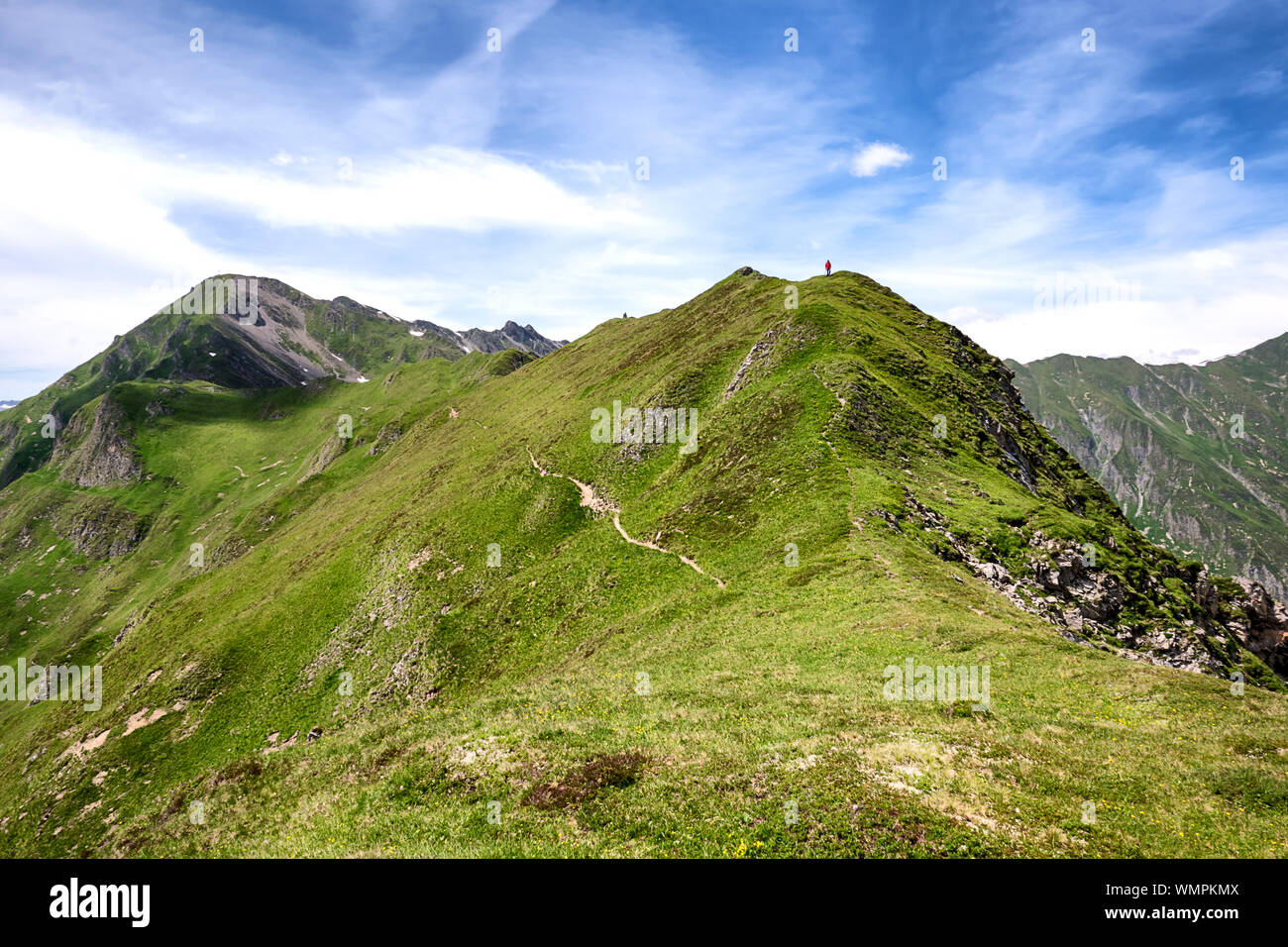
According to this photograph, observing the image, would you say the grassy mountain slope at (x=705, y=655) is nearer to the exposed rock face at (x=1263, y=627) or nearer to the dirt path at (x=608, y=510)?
the dirt path at (x=608, y=510)

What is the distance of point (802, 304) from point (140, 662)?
345 ft

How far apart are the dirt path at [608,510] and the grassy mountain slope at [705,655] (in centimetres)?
43

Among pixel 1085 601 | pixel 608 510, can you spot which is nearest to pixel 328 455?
pixel 608 510

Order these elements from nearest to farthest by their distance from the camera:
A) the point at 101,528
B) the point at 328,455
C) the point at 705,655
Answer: the point at 705,655, the point at 328,455, the point at 101,528

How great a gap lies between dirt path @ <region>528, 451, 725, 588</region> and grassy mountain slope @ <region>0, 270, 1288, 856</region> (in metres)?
0.43

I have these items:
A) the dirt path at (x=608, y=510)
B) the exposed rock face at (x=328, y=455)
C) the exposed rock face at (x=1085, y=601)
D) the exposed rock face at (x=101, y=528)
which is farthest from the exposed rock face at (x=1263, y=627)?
the exposed rock face at (x=101, y=528)

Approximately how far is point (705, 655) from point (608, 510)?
3442 cm

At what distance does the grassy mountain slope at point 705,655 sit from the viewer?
48.5ft

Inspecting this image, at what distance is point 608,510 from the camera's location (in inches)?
2520

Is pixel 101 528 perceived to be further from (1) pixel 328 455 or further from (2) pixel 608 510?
(2) pixel 608 510

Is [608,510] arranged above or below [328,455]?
below

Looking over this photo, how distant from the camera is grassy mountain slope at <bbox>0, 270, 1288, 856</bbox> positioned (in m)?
14.8

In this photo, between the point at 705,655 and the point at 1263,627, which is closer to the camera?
the point at 705,655

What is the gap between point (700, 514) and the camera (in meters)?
51.7
